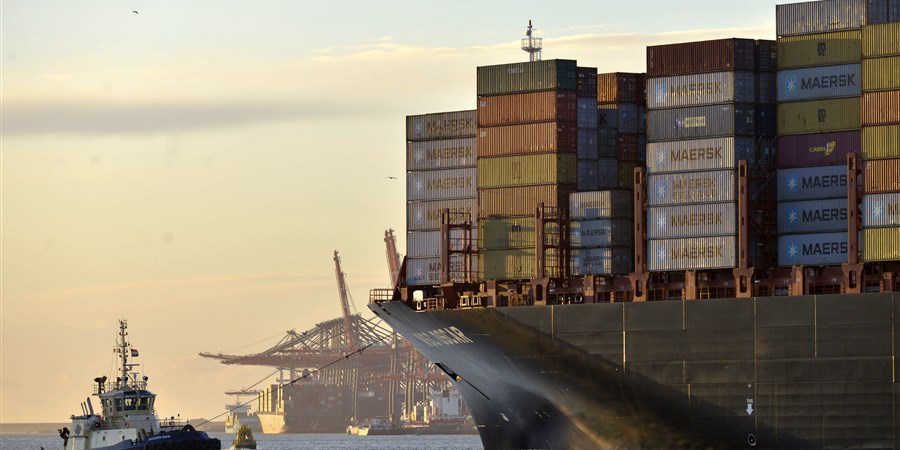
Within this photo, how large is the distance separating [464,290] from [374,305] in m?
10.4

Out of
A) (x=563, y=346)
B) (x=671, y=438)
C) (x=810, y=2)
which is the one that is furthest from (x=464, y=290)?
(x=810, y=2)

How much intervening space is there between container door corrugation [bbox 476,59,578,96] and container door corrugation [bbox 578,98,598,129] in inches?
40.5

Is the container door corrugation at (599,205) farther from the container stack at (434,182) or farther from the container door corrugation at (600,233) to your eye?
the container stack at (434,182)

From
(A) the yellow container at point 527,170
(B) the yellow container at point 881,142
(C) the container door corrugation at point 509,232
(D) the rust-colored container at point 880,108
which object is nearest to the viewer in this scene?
(B) the yellow container at point 881,142

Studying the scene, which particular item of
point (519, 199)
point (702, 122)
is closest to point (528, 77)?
point (519, 199)

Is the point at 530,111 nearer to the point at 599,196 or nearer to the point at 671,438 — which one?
the point at 599,196

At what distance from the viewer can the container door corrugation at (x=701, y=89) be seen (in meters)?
91.4

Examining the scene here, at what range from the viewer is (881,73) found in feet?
290

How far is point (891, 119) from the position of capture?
8744cm

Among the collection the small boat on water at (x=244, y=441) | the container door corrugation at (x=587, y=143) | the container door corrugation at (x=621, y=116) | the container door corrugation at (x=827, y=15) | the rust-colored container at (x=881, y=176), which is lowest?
the small boat on water at (x=244, y=441)

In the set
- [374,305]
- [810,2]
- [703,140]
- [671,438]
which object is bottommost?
[671,438]

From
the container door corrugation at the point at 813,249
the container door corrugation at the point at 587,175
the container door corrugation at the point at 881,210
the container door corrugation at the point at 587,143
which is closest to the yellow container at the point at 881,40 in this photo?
the container door corrugation at the point at 881,210

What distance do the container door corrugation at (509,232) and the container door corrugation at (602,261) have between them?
5.54ft

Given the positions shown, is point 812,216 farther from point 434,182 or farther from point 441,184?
point 434,182
